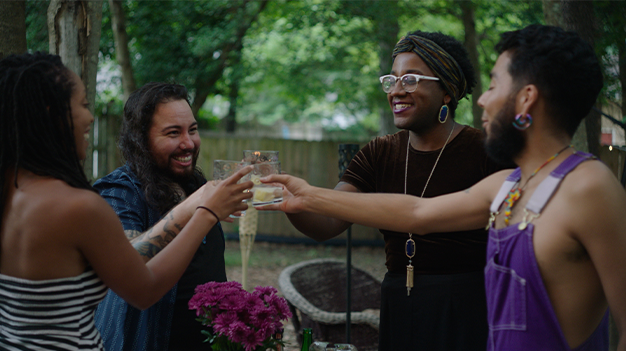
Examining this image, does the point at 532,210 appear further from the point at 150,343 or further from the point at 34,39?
the point at 34,39

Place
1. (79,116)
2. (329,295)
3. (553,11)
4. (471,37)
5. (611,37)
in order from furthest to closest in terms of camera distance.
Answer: (471,37)
(329,295)
(553,11)
(611,37)
(79,116)

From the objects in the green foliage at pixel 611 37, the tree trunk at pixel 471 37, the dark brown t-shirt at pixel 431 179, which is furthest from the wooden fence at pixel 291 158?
the dark brown t-shirt at pixel 431 179

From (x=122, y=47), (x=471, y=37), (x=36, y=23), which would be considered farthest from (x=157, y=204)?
(x=471, y=37)

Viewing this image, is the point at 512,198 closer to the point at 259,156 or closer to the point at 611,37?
the point at 259,156

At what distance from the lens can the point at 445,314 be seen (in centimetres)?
250

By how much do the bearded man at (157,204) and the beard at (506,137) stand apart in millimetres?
1355

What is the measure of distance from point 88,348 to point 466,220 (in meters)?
1.52

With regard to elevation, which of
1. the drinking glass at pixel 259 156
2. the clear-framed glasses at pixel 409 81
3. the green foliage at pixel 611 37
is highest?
the green foliage at pixel 611 37

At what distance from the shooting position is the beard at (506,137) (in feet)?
5.90

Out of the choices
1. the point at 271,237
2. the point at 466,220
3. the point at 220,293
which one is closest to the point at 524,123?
the point at 466,220

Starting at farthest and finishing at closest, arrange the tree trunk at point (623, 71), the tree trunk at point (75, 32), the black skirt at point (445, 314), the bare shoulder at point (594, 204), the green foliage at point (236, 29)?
the green foliage at point (236, 29) → the tree trunk at point (623, 71) → the tree trunk at point (75, 32) → the black skirt at point (445, 314) → the bare shoulder at point (594, 204)

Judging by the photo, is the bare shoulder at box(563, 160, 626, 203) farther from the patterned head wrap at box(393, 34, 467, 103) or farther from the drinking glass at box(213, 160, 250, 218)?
the drinking glass at box(213, 160, 250, 218)

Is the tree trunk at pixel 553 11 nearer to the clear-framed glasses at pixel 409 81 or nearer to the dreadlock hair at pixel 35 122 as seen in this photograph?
the clear-framed glasses at pixel 409 81

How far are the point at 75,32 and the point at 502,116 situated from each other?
9.31 feet
